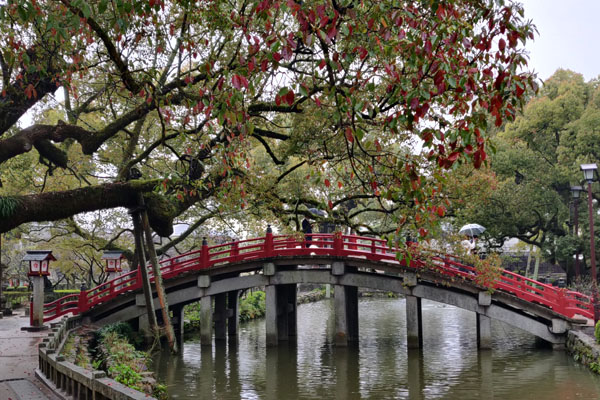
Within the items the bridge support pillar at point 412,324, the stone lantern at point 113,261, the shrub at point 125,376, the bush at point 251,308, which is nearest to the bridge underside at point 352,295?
the bridge support pillar at point 412,324

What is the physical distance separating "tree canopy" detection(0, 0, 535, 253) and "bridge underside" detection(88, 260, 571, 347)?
397 centimetres

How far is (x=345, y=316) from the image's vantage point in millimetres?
22281

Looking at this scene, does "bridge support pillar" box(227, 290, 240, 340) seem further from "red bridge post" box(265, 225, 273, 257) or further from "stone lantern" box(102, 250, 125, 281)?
"stone lantern" box(102, 250, 125, 281)

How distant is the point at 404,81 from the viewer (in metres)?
5.82

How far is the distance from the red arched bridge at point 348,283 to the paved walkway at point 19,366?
305cm

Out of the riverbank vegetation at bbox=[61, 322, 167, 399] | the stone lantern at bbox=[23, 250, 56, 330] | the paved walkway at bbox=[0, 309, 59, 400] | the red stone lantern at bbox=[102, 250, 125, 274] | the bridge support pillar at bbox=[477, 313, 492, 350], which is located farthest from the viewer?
the red stone lantern at bbox=[102, 250, 125, 274]

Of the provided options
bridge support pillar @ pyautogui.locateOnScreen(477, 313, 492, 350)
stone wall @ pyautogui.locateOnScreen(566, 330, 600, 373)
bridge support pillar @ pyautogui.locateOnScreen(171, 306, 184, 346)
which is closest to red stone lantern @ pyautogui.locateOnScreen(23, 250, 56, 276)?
bridge support pillar @ pyautogui.locateOnScreen(171, 306, 184, 346)

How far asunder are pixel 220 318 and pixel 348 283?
20.7 ft

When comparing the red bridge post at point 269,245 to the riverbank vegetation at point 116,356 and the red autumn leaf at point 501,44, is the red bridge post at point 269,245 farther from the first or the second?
the red autumn leaf at point 501,44

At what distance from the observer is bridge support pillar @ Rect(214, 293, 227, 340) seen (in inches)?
982

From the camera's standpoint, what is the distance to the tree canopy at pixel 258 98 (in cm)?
534

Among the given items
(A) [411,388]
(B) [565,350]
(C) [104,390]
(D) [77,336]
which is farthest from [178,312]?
(C) [104,390]

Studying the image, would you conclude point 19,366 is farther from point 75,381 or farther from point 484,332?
point 484,332

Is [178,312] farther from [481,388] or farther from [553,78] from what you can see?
[553,78]
